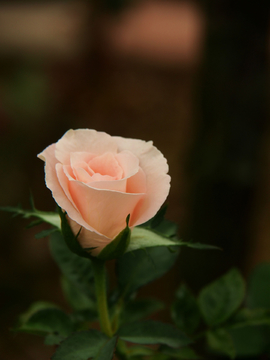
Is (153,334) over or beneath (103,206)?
beneath

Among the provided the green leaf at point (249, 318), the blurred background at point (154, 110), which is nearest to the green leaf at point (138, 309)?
the green leaf at point (249, 318)

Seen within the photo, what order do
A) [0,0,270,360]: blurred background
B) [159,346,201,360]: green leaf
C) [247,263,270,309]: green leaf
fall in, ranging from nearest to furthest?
[159,346,201,360]: green leaf, [247,263,270,309]: green leaf, [0,0,270,360]: blurred background

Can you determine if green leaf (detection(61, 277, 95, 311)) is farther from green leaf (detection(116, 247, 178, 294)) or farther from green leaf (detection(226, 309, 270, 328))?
green leaf (detection(226, 309, 270, 328))

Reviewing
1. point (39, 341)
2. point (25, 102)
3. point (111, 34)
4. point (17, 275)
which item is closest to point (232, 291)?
point (39, 341)

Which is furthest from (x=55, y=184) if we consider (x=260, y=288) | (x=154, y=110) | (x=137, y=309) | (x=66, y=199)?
(x=154, y=110)

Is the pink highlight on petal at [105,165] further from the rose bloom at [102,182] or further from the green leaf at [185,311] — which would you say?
the green leaf at [185,311]

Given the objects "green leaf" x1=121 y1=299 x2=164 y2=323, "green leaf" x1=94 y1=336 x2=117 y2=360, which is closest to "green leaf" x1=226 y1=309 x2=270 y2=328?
"green leaf" x1=121 y1=299 x2=164 y2=323

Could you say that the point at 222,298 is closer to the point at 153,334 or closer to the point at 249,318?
the point at 249,318
